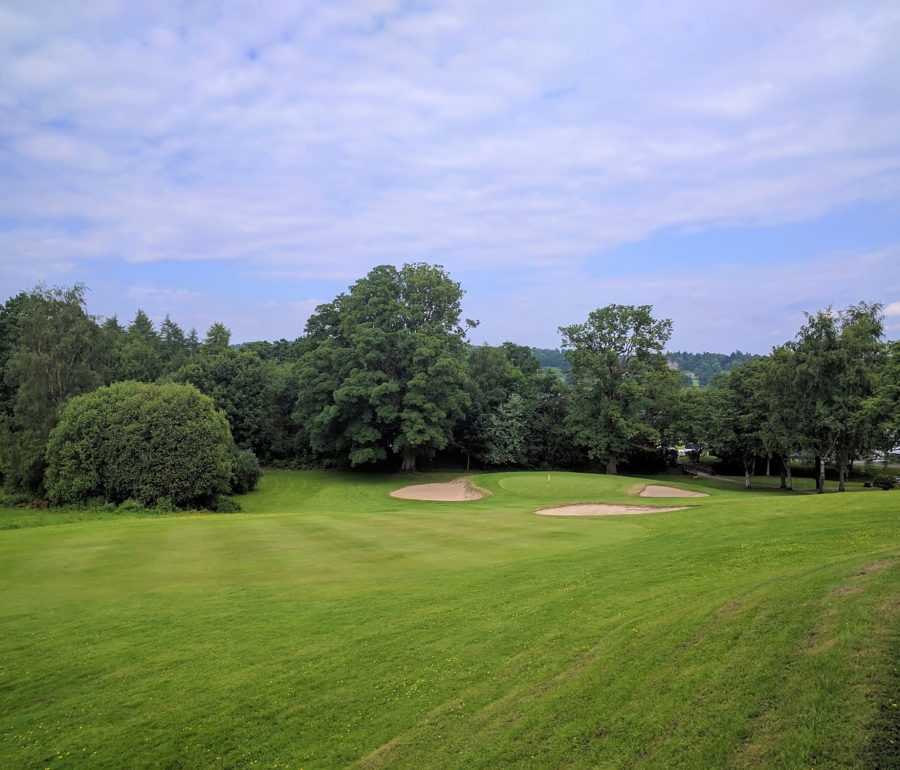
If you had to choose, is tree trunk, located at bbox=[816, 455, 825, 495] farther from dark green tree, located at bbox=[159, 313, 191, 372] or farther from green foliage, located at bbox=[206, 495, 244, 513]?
dark green tree, located at bbox=[159, 313, 191, 372]

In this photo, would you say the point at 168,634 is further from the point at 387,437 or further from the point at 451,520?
the point at 387,437

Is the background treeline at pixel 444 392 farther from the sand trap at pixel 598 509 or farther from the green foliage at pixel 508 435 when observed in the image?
the sand trap at pixel 598 509

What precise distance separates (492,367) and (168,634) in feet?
174

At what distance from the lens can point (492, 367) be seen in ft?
204

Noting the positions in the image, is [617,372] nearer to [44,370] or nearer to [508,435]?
[508,435]

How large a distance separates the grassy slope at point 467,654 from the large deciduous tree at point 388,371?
2970cm

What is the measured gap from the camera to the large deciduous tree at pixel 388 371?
46812 mm

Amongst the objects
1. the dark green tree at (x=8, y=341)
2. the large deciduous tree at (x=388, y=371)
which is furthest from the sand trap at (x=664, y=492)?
the dark green tree at (x=8, y=341)

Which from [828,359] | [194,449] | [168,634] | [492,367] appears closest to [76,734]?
[168,634]

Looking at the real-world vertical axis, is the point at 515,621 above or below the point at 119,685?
above

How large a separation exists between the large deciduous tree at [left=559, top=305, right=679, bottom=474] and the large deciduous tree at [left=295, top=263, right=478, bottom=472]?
1191 cm

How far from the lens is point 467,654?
9234 mm

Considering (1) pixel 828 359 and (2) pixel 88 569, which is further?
(1) pixel 828 359

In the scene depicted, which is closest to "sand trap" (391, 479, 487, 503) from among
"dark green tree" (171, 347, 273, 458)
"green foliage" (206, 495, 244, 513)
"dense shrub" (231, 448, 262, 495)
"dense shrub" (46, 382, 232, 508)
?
"green foliage" (206, 495, 244, 513)
